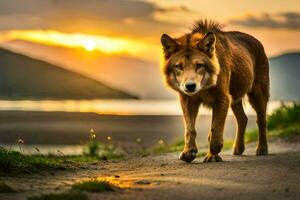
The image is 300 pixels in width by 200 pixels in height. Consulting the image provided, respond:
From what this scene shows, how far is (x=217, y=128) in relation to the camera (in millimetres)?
12836

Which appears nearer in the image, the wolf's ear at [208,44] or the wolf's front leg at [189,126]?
the wolf's ear at [208,44]

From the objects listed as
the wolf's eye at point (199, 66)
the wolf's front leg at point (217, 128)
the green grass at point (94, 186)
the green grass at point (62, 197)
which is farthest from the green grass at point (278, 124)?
the green grass at point (62, 197)

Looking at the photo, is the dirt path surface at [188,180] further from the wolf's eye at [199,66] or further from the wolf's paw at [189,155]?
the wolf's eye at [199,66]

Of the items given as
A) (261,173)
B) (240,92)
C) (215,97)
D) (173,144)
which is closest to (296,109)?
(173,144)

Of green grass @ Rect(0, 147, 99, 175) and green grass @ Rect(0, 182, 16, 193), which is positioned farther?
green grass @ Rect(0, 147, 99, 175)

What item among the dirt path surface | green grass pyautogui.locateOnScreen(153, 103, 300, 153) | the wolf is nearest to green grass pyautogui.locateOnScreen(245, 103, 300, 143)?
green grass pyautogui.locateOnScreen(153, 103, 300, 153)

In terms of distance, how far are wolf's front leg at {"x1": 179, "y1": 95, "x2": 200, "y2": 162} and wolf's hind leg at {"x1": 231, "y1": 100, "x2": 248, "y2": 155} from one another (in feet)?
7.87

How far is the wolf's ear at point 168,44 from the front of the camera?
12.6 metres

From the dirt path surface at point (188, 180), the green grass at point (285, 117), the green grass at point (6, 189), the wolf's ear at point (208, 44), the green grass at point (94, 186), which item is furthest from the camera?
the green grass at point (285, 117)

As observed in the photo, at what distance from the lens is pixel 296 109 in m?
23.7

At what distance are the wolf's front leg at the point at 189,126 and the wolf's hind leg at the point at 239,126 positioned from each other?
2399 millimetres

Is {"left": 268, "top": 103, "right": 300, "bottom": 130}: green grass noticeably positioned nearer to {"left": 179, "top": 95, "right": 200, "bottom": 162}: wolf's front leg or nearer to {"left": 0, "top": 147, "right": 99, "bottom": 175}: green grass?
{"left": 179, "top": 95, "right": 200, "bottom": 162}: wolf's front leg

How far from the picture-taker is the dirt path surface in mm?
9234

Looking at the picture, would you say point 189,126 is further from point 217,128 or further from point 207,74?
point 207,74
